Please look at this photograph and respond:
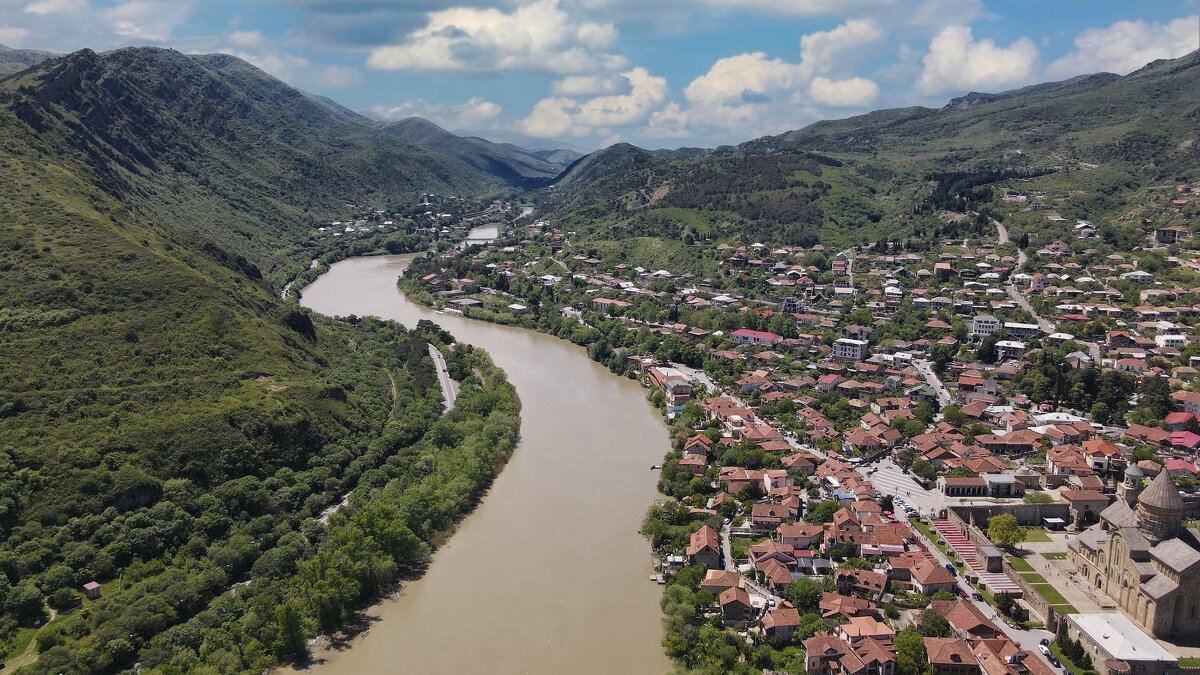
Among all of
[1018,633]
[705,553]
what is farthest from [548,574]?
[1018,633]

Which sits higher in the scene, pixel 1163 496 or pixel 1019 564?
pixel 1163 496

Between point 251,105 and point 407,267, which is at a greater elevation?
point 251,105

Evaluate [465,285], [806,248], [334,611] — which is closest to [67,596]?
[334,611]

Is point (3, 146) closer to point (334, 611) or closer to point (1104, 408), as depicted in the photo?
point (334, 611)

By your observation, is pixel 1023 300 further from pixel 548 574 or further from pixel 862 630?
pixel 548 574

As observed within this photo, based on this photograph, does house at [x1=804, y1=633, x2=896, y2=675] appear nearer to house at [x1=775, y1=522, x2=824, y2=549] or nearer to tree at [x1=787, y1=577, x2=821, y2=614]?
tree at [x1=787, y1=577, x2=821, y2=614]

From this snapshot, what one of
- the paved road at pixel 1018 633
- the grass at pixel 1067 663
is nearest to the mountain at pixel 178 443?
the paved road at pixel 1018 633
